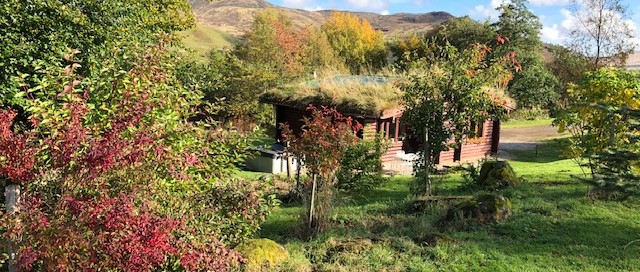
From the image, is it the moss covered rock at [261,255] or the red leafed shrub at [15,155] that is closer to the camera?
the red leafed shrub at [15,155]

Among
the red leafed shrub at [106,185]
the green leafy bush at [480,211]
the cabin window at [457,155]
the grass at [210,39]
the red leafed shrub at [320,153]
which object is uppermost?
the grass at [210,39]

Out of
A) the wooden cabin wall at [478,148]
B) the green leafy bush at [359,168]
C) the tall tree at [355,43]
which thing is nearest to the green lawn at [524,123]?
the tall tree at [355,43]

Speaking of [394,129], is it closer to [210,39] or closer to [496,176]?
[496,176]

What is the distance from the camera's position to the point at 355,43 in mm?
56812

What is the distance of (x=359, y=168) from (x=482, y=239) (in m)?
5.29

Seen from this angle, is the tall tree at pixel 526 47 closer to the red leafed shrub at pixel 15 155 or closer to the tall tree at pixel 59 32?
the tall tree at pixel 59 32

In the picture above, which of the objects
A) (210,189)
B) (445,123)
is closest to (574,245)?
(445,123)

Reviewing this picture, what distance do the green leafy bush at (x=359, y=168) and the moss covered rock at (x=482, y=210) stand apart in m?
3.85

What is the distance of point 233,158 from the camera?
5.62m

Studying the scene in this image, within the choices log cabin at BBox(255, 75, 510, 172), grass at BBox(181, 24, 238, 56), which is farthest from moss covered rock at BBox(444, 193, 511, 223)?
grass at BBox(181, 24, 238, 56)

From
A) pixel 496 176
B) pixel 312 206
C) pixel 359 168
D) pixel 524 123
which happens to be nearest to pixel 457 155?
pixel 496 176

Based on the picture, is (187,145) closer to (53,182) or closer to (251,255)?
(53,182)

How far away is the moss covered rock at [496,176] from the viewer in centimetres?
1225

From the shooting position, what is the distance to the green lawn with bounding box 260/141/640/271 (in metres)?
6.82
